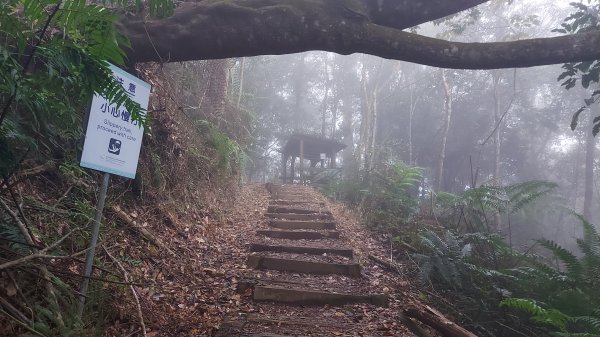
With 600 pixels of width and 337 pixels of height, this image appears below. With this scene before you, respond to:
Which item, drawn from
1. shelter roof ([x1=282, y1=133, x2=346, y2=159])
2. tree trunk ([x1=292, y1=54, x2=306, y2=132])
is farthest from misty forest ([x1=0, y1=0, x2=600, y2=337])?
tree trunk ([x1=292, y1=54, x2=306, y2=132])

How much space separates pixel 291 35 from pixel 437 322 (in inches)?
139

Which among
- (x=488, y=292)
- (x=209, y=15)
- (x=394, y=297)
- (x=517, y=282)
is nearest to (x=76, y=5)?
(x=209, y=15)

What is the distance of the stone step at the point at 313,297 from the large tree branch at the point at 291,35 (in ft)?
9.67

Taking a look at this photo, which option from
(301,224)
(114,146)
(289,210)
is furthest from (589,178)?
(114,146)

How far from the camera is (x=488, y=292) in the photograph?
195 inches

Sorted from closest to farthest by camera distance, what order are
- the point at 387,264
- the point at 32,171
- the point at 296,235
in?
the point at 32,171 < the point at 387,264 < the point at 296,235

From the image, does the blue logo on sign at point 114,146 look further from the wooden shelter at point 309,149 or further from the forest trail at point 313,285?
the wooden shelter at point 309,149

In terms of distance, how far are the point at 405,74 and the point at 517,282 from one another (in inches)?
1103

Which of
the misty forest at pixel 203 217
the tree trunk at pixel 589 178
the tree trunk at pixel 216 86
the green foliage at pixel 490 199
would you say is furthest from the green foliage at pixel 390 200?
the tree trunk at pixel 589 178

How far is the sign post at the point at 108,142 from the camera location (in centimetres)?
271

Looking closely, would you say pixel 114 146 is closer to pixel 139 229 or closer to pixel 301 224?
pixel 139 229

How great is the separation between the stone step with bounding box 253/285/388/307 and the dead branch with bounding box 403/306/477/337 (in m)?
0.43

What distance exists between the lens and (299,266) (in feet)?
18.9

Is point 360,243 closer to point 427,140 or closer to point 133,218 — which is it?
point 133,218
